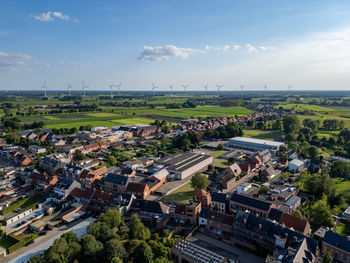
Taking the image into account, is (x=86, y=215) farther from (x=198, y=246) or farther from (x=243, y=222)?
(x=243, y=222)

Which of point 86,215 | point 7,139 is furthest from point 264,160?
point 7,139

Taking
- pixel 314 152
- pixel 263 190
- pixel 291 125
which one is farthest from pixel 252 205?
pixel 291 125

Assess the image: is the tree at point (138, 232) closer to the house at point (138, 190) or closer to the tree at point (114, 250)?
the tree at point (114, 250)

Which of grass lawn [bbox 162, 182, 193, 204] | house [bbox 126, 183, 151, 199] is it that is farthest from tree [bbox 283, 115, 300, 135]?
house [bbox 126, 183, 151, 199]

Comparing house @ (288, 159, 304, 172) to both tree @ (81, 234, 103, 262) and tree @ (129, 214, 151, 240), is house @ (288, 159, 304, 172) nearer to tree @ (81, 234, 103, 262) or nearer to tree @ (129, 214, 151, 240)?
tree @ (129, 214, 151, 240)

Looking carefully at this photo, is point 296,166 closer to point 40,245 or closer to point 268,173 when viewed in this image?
point 268,173

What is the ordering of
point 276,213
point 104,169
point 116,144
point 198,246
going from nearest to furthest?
point 198,246, point 276,213, point 104,169, point 116,144
